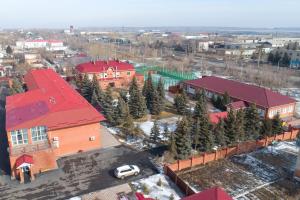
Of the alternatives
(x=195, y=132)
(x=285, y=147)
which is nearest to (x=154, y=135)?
(x=195, y=132)

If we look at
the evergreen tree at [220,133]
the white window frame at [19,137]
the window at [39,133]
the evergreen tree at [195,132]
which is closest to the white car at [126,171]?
the evergreen tree at [195,132]

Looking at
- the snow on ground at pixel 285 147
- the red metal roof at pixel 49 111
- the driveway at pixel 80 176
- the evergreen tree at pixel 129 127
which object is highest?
the red metal roof at pixel 49 111

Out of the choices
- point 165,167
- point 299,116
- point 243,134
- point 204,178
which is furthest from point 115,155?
point 299,116

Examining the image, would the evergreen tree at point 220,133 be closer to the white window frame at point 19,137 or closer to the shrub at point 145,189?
the shrub at point 145,189

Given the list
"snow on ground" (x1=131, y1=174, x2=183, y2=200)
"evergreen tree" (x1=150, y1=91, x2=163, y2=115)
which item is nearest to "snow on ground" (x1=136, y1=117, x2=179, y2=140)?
"evergreen tree" (x1=150, y1=91, x2=163, y2=115)

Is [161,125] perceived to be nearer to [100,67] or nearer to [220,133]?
[220,133]

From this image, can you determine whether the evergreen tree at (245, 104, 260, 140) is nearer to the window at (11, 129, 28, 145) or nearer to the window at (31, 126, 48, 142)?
the window at (31, 126, 48, 142)
